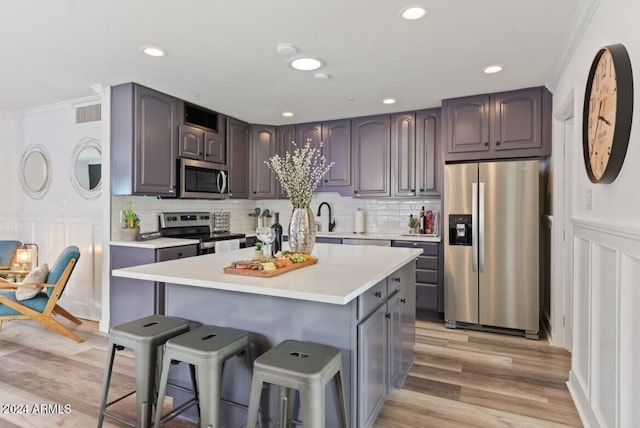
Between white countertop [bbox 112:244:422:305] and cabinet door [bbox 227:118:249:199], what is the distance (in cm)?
239

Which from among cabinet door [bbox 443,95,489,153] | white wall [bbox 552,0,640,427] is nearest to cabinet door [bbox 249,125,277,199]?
cabinet door [bbox 443,95,489,153]

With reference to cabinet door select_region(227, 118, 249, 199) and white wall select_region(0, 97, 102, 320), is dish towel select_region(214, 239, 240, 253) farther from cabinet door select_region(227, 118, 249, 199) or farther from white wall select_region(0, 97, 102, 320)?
white wall select_region(0, 97, 102, 320)

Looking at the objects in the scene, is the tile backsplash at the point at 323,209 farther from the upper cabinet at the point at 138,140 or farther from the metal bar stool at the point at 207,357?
the metal bar stool at the point at 207,357

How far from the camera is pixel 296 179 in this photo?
7.91 feet

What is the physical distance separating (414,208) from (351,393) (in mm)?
3210

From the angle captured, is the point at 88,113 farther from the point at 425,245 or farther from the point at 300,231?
the point at 425,245

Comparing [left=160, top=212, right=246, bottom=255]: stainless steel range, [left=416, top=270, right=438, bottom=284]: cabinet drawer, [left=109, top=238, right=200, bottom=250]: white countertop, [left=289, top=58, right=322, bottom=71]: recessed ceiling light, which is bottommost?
[left=416, top=270, right=438, bottom=284]: cabinet drawer

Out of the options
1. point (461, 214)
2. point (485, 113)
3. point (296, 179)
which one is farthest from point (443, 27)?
point (461, 214)

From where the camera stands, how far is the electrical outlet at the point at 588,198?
82.0 inches

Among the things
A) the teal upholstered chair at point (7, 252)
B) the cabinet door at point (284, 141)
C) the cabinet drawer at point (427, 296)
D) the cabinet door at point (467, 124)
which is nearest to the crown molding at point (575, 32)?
the cabinet door at point (467, 124)

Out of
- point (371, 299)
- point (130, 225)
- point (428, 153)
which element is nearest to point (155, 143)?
point (130, 225)

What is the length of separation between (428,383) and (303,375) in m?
1.53

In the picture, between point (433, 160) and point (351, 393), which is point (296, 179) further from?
point (433, 160)

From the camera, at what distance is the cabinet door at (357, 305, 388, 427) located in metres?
1.76
